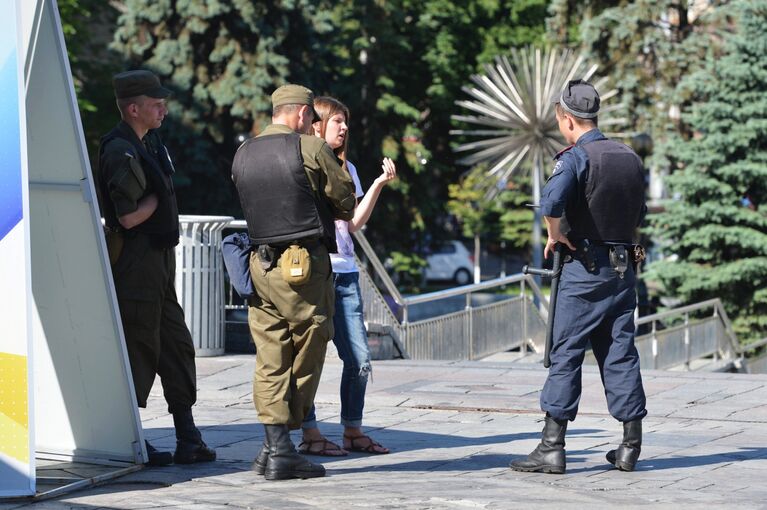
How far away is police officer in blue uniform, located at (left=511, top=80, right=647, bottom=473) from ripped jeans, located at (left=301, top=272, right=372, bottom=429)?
39.4 inches

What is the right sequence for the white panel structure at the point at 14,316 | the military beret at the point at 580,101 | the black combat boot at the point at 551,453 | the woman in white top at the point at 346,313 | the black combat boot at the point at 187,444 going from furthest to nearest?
the woman in white top at the point at 346,313, the black combat boot at the point at 187,444, the military beret at the point at 580,101, the black combat boot at the point at 551,453, the white panel structure at the point at 14,316

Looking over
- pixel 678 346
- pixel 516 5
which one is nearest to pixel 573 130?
pixel 678 346

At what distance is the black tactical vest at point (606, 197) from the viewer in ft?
22.3

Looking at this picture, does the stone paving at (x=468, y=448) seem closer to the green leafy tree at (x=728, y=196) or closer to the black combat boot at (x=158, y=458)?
the black combat boot at (x=158, y=458)

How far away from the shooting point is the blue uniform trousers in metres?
6.81

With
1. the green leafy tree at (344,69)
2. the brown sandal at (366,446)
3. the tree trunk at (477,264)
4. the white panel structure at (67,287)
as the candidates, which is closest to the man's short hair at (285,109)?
the white panel structure at (67,287)

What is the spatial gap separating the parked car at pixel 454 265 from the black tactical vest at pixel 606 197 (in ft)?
157

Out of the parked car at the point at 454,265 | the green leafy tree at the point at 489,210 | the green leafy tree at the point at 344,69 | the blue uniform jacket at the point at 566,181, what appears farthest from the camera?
the parked car at the point at 454,265

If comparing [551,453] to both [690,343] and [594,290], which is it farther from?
[690,343]

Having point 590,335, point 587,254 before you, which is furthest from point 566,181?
point 590,335

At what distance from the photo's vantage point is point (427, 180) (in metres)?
44.0

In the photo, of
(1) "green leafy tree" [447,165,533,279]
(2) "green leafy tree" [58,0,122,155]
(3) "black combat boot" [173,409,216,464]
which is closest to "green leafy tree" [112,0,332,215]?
(2) "green leafy tree" [58,0,122,155]

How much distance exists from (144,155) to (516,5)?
42928 mm

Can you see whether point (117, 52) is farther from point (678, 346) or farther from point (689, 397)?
point (689, 397)
